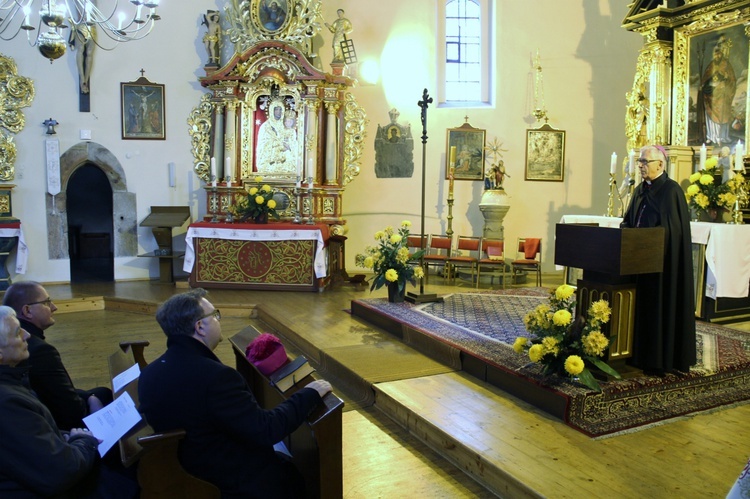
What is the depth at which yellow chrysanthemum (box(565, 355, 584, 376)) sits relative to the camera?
13.0 ft

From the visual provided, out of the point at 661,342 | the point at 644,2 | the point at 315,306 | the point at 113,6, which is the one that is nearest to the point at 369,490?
the point at 661,342

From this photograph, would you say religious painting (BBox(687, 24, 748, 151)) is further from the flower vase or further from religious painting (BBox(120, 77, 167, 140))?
religious painting (BBox(120, 77, 167, 140))

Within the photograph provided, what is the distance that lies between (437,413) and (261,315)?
4.32m

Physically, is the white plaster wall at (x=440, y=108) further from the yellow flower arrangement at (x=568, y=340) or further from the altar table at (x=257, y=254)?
the yellow flower arrangement at (x=568, y=340)

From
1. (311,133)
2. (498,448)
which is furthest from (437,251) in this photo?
(498,448)

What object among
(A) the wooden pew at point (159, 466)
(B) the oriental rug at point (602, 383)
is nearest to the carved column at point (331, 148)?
(B) the oriental rug at point (602, 383)

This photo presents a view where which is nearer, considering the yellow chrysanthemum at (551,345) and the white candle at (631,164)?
the yellow chrysanthemum at (551,345)

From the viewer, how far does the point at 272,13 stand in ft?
32.3

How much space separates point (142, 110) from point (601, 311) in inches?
339

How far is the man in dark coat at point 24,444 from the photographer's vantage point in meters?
2.17

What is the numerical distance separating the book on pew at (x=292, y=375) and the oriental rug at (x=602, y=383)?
186 cm

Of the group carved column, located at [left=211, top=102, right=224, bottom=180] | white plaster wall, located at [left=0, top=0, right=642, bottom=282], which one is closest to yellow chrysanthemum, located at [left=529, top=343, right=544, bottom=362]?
white plaster wall, located at [left=0, top=0, right=642, bottom=282]

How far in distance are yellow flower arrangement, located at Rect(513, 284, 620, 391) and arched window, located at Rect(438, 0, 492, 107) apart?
7504mm

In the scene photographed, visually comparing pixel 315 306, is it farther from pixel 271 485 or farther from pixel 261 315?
pixel 271 485
